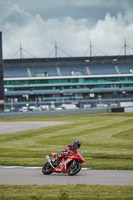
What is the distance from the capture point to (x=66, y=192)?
398 inches

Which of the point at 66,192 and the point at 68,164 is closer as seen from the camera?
the point at 66,192

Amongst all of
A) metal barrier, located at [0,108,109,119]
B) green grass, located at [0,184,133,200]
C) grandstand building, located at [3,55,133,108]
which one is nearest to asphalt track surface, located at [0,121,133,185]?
green grass, located at [0,184,133,200]

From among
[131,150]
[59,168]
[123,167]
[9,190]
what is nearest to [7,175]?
[59,168]

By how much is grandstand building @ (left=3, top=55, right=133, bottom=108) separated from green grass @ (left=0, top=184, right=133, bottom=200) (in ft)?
345

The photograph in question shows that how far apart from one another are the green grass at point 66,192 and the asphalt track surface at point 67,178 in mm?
722

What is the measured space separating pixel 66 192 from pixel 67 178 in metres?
2.20

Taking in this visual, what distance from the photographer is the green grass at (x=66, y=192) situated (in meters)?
9.59

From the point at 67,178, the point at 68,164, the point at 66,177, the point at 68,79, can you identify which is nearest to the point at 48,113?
the point at 68,79

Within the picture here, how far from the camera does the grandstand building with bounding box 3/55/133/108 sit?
387 ft

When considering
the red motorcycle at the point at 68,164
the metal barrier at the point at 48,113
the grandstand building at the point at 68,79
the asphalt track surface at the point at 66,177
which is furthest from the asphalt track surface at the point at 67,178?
the grandstand building at the point at 68,79

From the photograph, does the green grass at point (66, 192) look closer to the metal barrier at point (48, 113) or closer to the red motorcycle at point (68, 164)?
the red motorcycle at point (68, 164)

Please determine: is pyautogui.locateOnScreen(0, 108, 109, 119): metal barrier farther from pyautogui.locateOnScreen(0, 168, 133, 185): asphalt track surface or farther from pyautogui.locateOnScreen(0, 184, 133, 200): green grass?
pyautogui.locateOnScreen(0, 184, 133, 200): green grass

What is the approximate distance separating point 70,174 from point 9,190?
2664mm

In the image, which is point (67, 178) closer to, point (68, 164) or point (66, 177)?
point (66, 177)
